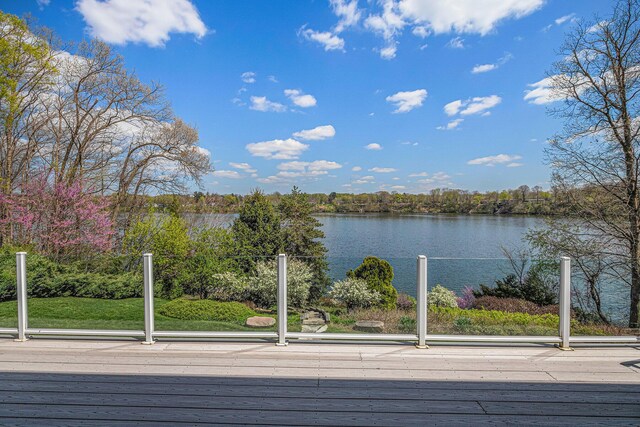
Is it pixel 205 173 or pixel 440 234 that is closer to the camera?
pixel 205 173

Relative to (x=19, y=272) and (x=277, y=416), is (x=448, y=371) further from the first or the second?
(x=19, y=272)

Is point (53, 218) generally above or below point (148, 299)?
above

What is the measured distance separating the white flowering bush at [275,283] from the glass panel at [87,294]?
1.06 metres

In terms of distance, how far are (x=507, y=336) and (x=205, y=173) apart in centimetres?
1330

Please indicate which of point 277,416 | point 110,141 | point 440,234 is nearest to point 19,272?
point 277,416

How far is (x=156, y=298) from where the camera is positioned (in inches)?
136

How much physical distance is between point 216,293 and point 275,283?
2.85ft

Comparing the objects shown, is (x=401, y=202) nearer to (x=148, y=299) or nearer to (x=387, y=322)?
(x=387, y=322)

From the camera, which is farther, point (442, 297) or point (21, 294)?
point (442, 297)

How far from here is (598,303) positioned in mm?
4480

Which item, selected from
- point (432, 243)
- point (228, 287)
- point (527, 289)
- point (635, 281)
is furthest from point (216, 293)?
point (432, 243)

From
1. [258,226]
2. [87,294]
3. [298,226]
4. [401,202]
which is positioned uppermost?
[401,202]

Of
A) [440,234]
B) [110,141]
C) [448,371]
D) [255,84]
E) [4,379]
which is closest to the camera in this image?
[4,379]

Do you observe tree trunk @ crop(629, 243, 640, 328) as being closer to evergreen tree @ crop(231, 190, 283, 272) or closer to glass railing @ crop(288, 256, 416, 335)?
glass railing @ crop(288, 256, 416, 335)
